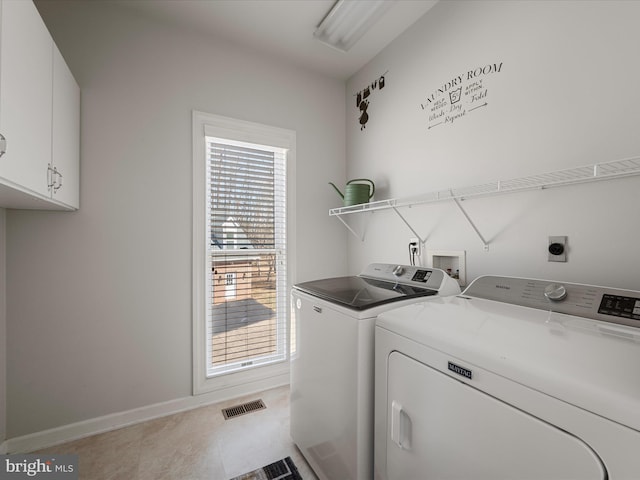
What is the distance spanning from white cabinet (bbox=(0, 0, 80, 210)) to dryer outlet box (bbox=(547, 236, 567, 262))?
7.42 feet

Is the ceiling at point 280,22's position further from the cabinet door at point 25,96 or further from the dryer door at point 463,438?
the dryer door at point 463,438

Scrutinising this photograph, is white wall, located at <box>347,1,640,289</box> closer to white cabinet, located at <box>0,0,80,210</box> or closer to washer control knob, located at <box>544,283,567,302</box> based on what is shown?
washer control knob, located at <box>544,283,567,302</box>

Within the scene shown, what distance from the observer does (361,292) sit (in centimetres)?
149

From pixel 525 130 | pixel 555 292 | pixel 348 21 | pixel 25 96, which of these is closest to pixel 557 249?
pixel 555 292

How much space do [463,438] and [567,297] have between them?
732mm

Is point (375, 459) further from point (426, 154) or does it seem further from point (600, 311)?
point (426, 154)

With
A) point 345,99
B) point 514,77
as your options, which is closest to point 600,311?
point 514,77

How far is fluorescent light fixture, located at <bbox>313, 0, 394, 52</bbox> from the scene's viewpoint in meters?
1.76

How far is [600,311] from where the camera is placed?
3.27ft

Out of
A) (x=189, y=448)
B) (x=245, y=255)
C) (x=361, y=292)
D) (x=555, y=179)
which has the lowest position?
(x=189, y=448)

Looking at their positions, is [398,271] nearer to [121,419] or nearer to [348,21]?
[348,21]

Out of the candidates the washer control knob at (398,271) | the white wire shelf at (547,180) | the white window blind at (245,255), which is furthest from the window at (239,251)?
the white wire shelf at (547,180)

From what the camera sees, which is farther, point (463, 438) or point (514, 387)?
point (463, 438)

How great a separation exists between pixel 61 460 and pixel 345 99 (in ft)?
11.3
